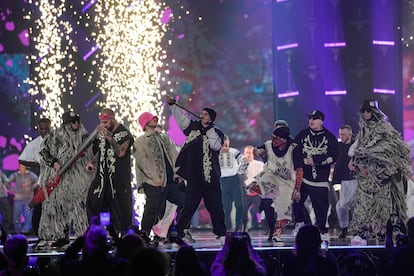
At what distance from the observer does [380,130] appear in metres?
13.2

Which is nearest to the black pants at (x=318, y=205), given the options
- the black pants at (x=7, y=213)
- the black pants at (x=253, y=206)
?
the black pants at (x=253, y=206)

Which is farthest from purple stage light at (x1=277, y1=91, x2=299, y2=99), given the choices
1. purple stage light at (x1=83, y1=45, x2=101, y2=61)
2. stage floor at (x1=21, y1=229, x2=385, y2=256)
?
purple stage light at (x1=83, y1=45, x2=101, y2=61)

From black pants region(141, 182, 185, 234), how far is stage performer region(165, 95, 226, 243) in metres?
0.43

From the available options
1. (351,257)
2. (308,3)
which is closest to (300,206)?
(351,257)

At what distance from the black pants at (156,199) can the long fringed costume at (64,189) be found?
0.90 meters

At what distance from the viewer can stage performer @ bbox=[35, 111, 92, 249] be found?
42.9 ft

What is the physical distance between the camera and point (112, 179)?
1302cm

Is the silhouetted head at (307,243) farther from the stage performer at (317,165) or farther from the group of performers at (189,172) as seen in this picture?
the stage performer at (317,165)

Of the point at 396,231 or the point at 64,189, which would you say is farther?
the point at 64,189

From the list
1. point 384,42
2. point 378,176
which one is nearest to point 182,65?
point 384,42

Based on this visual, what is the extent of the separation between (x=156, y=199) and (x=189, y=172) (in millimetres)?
671

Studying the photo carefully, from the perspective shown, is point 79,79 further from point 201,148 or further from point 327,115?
point 201,148

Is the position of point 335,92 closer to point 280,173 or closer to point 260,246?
point 280,173

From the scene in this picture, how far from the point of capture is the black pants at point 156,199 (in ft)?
44.1
